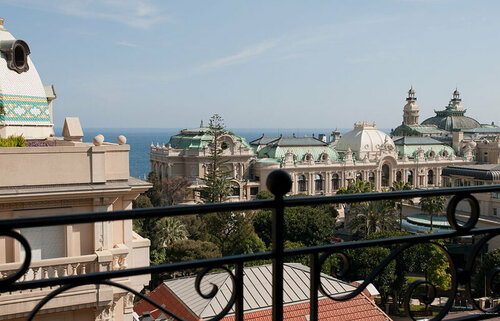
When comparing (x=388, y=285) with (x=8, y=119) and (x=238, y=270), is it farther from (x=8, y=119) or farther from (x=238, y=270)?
(x=238, y=270)

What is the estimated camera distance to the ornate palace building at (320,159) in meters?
68.8

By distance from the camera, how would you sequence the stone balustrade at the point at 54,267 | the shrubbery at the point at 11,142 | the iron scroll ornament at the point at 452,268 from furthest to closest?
1. the shrubbery at the point at 11,142
2. the stone balustrade at the point at 54,267
3. the iron scroll ornament at the point at 452,268

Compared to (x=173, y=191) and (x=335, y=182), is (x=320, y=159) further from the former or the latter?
(x=173, y=191)

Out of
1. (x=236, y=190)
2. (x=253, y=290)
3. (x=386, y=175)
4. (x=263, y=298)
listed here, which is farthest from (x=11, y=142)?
(x=386, y=175)

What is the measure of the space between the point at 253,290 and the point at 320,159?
190ft

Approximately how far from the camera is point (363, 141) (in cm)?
8162

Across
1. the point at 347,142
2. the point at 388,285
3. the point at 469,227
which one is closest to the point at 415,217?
the point at 388,285

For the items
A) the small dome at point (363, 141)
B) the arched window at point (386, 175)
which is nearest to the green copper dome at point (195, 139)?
the small dome at point (363, 141)

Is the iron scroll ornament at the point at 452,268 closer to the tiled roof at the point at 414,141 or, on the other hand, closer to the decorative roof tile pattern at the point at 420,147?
the decorative roof tile pattern at the point at 420,147

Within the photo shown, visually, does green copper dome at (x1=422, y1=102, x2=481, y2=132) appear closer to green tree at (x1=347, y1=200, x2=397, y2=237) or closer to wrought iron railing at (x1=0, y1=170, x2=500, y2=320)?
green tree at (x1=347, y1=200, x2=397, y2=237)

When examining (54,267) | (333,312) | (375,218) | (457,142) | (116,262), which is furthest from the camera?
(457,142)

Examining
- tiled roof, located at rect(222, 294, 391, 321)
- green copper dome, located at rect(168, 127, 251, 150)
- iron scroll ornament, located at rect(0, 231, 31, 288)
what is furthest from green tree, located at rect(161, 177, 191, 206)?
iron scroll ornament, located at rect(0, 231, 31, 288)

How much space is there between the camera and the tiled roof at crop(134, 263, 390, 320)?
1764 centimetres

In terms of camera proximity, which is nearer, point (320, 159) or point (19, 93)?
point (19, 93)
